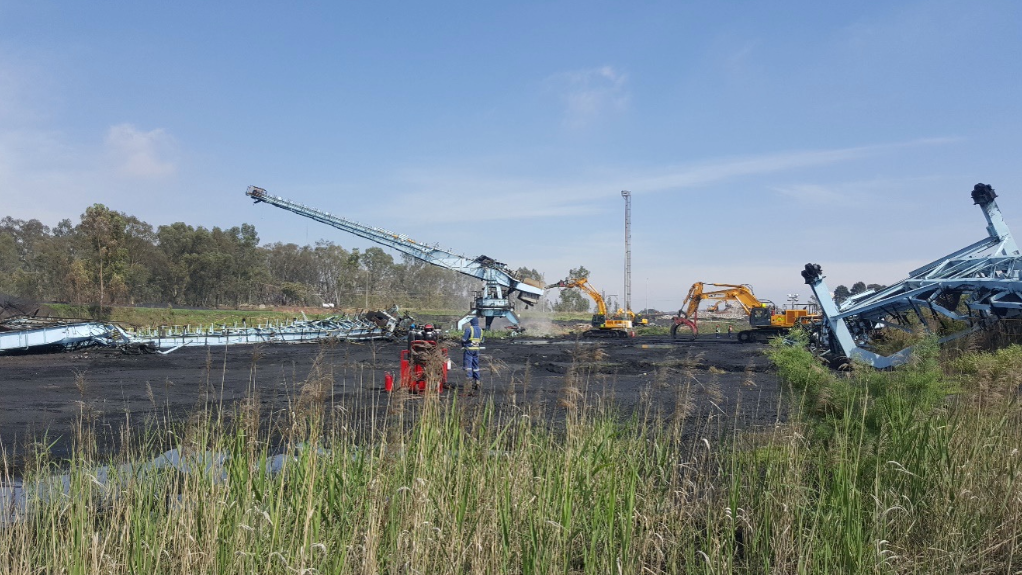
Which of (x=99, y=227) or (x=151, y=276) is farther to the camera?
(x=151, y=276)

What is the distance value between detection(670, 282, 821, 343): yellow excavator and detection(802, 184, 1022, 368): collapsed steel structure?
15015 millimetres

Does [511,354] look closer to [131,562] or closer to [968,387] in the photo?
[968,387]

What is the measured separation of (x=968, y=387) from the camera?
682 centimetres

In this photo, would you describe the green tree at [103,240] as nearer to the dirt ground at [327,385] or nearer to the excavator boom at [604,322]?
the dirt ground at [327,385]

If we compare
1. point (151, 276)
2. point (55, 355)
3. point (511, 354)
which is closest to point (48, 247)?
point (151, 276)

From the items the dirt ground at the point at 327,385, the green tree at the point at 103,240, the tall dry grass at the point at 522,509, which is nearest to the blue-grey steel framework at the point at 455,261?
the dirt ground at the point at 327,385

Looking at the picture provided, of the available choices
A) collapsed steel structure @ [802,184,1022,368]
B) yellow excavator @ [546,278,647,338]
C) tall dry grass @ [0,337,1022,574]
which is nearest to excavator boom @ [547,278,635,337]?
yellow excavator @ [546,278,647,338]

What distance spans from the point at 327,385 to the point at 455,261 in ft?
121

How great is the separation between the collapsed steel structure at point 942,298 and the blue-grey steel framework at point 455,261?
22963 mm

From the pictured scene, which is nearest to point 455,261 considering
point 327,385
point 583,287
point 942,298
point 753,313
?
point 583,287

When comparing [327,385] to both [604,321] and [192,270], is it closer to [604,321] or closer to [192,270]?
[604,321]

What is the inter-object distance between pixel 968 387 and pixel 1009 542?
303 centimetres

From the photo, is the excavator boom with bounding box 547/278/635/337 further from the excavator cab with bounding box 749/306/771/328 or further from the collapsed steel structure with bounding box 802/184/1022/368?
the collapsed steel structure with bounding box 802/184/1022/368

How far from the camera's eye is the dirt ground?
518 centimetres
